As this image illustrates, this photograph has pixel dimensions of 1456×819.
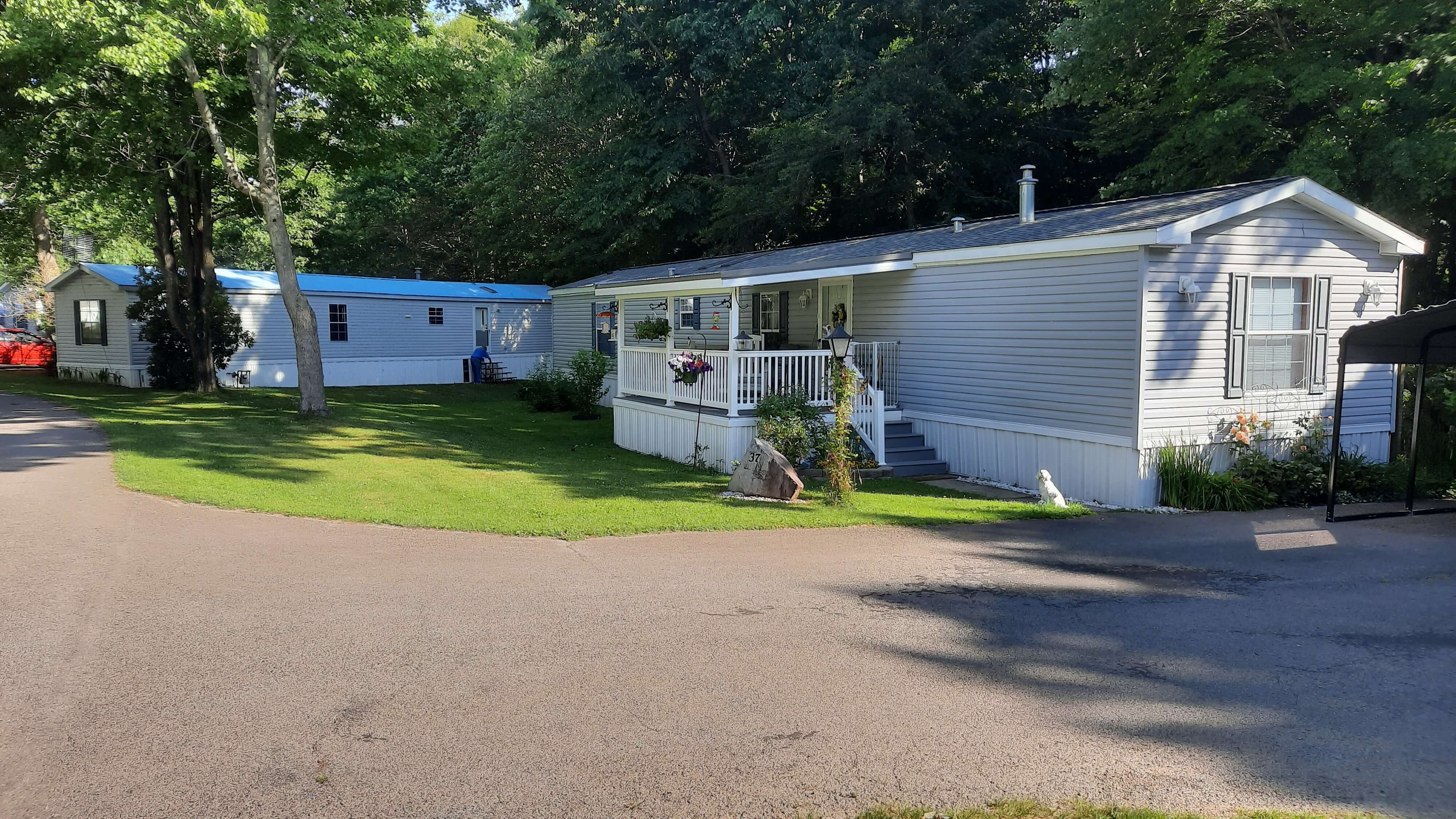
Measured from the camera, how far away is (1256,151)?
17484 millimetres

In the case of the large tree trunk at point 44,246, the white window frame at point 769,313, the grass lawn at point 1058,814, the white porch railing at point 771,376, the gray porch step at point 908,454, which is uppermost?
the large tree trunk at point 44,246

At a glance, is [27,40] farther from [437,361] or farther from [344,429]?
[437,361]

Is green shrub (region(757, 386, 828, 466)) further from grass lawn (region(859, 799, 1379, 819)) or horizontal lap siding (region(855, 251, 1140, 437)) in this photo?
grass lawn (region(859, 799, 1379, 819))

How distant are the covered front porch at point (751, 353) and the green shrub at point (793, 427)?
299mm

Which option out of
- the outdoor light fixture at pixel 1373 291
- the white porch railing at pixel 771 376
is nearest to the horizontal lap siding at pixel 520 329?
the white porch railing at pixel 771 376

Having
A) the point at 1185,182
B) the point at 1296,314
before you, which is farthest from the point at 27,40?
the point at 1185,182

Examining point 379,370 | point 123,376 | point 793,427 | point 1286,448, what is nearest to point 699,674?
point 793,427

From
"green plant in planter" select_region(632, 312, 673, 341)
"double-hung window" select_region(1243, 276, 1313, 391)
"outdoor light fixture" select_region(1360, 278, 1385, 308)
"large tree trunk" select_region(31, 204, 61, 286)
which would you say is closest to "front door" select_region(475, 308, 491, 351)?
"large tree trunk" select_region(31, 204, 61, 286)

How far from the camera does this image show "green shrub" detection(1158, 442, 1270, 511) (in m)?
11.0

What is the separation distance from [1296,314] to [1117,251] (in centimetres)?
277

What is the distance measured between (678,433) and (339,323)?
16061mm

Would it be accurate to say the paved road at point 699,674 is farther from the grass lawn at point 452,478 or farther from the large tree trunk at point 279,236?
the large tree trunk at point 279,236

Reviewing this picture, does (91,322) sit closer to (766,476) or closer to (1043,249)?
(766,476)

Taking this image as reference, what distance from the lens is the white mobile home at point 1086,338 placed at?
36.2ft
